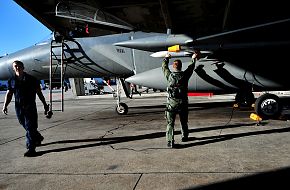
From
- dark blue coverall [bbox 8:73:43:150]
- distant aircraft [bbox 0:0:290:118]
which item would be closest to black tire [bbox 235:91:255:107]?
distant aircraft [bbox 0:0:290:118]

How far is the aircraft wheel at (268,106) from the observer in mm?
7668

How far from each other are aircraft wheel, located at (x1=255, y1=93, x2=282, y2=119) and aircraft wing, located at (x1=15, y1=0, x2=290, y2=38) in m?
2.41

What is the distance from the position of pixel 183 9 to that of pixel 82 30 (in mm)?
4485

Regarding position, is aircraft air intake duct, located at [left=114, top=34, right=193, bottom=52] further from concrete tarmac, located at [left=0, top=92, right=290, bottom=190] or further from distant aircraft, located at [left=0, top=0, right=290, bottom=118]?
concrete tarmac, located at [left=0, top=92, right=290, bottom=190]

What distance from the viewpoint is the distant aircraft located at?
7559mm

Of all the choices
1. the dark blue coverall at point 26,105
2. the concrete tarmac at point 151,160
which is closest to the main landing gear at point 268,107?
the concrete tarmac at point 151,160

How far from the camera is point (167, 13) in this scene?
7.73 m

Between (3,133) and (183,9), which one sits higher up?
(183,9)

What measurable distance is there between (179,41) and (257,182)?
574 centimetres

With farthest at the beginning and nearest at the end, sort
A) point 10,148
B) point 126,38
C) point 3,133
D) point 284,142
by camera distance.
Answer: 1. point 126,38
2. point 3,133
3. point 10,148
4. point 284,142

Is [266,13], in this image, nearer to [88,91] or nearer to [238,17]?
[238,17]

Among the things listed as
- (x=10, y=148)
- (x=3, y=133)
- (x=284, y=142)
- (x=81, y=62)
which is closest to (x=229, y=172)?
(x=284, y=142)

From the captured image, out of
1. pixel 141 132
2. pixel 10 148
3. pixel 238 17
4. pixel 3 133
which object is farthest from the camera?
pixel 238 17

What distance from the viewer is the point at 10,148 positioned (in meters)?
5.66
